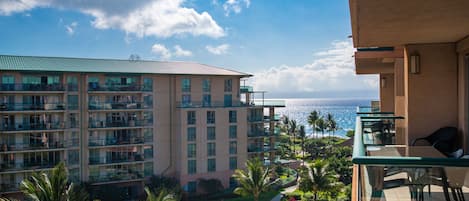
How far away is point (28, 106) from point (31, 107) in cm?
23

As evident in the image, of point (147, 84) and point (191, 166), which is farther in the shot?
point (147, 84)

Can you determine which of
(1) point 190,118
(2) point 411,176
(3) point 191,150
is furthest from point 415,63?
(3) point 191,150

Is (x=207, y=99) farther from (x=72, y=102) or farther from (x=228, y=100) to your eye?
(x=72, y=102)

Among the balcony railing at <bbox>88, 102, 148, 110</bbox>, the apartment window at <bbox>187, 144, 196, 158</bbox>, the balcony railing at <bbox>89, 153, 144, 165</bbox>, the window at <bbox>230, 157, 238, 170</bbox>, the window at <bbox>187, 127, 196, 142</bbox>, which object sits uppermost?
the balcony railing at <bbox>88, 102, 148, 110</bbox>

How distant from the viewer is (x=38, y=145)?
33250mm

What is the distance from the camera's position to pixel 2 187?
31.7 m

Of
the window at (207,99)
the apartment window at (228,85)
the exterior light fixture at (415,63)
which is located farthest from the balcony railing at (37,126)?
the exterior light fixture at (415,63)

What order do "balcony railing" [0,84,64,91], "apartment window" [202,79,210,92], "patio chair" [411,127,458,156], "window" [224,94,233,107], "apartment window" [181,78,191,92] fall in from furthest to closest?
"window" [224,94,233,107] < "apartment window" [202,79,210,92] < "apartment window" [181,78,191,92] < "balcony railing" [0,84,64,91] < "patio chair" [411,127,458,156]

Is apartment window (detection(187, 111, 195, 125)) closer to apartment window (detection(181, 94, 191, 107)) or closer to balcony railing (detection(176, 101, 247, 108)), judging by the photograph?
balcony railing (detection(176, 101, 247, 108))

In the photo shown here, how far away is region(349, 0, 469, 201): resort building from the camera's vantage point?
9.35 ft

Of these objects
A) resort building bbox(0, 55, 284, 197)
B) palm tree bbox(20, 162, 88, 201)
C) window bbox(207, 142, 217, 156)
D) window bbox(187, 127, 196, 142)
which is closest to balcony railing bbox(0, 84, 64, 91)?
resort building bbox(0, 55, 284, 197)

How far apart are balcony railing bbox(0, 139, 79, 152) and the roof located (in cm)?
605

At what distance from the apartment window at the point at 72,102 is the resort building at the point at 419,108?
30.0 m

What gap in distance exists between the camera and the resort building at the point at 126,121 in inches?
1292
